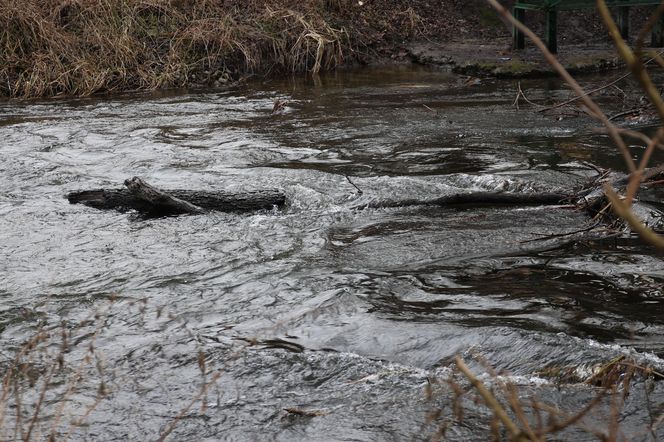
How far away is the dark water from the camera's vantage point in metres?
4.25

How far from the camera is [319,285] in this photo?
577 centimetres

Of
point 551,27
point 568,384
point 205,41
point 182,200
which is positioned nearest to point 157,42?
point 205,41

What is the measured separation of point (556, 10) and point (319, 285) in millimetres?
10728

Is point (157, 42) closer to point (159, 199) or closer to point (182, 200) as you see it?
point (182, 200)

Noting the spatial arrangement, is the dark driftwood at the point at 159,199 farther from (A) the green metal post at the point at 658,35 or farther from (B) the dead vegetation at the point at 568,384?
(A) the green metal post at the point at 658,35

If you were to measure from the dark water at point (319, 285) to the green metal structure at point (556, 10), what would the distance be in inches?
197

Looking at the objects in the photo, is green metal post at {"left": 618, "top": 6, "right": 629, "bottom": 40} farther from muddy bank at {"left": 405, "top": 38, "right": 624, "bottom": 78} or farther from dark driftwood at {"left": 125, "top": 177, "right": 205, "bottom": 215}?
dark driftwood at {"left": 125, "top": 177, "right": 205, "bottom": 215}

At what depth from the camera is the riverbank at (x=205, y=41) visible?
14797 millimetres

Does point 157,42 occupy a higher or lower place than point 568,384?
higher

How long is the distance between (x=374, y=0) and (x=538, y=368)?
15113mm

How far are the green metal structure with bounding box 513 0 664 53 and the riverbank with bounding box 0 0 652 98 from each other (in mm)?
538

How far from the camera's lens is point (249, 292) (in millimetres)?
5715

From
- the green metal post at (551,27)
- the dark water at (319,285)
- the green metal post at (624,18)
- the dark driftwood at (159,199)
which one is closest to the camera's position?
the dark water at (319,285)

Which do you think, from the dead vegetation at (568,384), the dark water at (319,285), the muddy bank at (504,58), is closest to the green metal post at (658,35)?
the muddy bank at (504,58)
